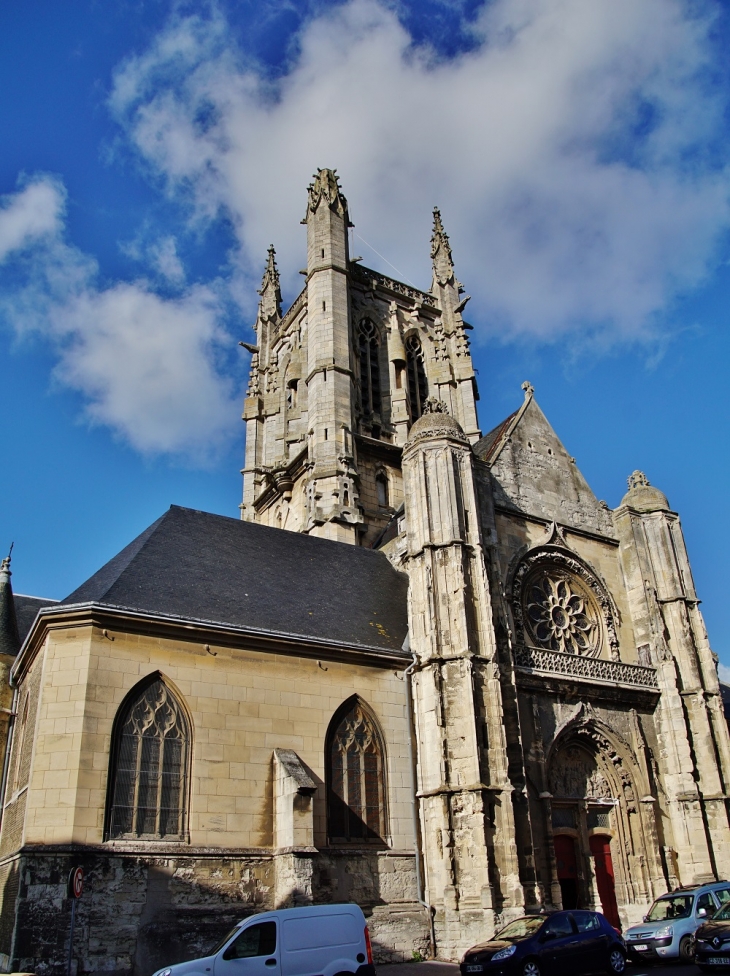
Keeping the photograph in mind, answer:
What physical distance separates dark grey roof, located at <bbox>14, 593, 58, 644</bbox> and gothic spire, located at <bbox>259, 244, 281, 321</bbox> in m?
18.7

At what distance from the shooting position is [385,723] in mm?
14836

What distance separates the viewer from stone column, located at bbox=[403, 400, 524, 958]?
1323 centimetres

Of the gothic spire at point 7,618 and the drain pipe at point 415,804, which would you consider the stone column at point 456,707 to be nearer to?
the drain pipe at point 415,804

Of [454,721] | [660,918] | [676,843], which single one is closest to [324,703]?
[454,721]

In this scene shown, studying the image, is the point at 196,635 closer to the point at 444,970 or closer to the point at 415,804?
the point at 415,804

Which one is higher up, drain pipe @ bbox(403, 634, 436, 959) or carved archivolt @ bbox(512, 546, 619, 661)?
carved archivolt @ bbox(512, 546, 619, 661)

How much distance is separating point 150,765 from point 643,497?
45.6 ft

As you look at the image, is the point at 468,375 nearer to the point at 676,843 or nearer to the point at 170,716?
the point at 676,843

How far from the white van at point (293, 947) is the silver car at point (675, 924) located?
510 centimetres

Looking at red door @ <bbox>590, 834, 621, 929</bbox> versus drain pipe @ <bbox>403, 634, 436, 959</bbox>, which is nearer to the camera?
drain pipe @ <bbox>403, 634, 436, 959</bbox>

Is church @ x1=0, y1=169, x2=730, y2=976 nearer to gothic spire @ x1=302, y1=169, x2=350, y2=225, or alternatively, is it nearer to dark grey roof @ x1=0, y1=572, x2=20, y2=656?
dark grey roof @ x1=0, y1=572, x2=20, y2=656

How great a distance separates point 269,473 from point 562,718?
17002 millimetres

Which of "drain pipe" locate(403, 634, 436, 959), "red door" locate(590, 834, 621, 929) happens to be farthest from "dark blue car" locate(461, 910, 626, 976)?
"red door" locate(590, 834, 621, 929)

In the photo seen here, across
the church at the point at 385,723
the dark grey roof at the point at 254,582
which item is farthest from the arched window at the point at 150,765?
the dark grey roof at the point at 254,582
